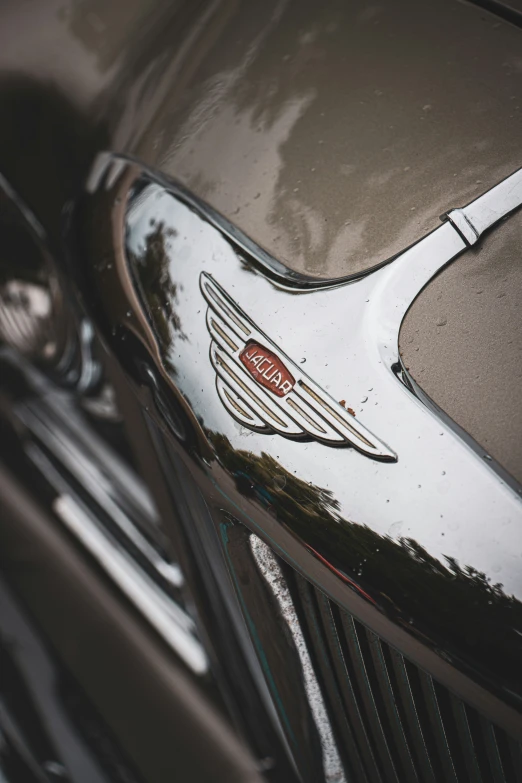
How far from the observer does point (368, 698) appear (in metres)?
0.81

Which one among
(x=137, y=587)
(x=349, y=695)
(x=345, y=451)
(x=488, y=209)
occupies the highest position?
(x=488, y=209)

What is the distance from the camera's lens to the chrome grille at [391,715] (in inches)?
28.8

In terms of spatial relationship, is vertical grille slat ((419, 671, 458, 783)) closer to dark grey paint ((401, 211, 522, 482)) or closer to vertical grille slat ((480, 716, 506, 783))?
vertical grille slat ((480, 716, 506, 783))

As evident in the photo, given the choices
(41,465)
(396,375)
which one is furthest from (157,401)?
(41,465)

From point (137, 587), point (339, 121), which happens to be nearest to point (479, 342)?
point (339, 121)

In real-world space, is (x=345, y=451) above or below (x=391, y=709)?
above

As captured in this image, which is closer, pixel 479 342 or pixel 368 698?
pixel 479 342

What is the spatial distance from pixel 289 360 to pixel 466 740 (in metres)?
0.43

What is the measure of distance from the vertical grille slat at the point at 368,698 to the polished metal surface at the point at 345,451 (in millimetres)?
60

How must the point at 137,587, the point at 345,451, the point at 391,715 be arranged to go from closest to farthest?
the point at 345,451
the point at 391,715
the point at 137,587

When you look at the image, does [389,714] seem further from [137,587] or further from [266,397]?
[137,587]

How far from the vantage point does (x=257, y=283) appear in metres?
0.79

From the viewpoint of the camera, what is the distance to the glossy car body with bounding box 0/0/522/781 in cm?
67

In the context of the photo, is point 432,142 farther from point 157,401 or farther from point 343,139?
point 157,401
